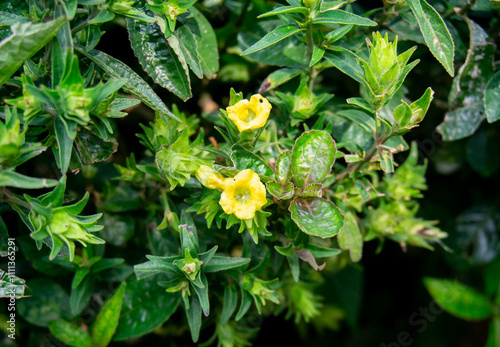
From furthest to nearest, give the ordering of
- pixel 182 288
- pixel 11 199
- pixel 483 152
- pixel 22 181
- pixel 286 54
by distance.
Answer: pixel 483 152 → pixel 286 54 → pixel 182 288 → pixel 11 199 → pixel 22 181

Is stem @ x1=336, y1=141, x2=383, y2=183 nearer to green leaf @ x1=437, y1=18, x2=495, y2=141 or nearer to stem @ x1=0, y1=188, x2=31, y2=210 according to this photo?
green leaf @ x1=437, y1=18, x2=495, y2=141

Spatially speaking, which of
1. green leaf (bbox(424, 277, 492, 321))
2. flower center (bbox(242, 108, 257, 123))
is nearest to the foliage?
flower center (bbox(242, 108, 257, 123))

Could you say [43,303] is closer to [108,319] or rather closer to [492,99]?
[108,319]

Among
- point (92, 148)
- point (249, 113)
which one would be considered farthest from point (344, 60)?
point (92, 148)

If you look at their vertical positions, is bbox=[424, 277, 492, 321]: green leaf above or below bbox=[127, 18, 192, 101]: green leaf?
below

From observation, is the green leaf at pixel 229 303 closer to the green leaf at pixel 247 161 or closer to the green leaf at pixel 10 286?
the green leaf at pixel 247 161

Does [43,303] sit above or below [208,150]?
below

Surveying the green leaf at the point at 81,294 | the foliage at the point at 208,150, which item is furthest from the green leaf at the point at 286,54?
the green leaf at the point at 81,294

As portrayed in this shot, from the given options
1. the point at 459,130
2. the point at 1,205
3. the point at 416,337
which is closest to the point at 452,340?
the point at 416,337
